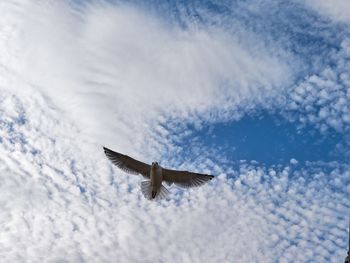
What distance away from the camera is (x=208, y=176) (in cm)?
2259

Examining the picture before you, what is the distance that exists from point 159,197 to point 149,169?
1570 mm

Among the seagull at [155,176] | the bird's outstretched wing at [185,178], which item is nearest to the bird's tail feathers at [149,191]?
the seagull at [155,176]

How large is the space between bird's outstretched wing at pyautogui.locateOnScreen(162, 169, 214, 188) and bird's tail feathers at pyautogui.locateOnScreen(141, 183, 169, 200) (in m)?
0.72

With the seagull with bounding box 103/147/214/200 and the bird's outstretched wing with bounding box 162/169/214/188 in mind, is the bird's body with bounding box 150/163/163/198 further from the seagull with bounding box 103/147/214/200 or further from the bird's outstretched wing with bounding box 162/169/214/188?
the bird's outstretched wing with bounding box 162/169/214/188

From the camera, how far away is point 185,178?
22.3 meters

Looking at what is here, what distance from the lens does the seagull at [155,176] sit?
68.7 feet

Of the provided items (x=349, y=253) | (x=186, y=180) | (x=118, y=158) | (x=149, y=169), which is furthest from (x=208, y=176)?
(x=349, y=253)

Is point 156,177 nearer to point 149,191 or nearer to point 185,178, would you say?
point 149,191

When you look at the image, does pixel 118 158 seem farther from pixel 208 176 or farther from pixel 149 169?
pixel 208 176

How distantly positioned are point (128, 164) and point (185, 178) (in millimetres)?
2814

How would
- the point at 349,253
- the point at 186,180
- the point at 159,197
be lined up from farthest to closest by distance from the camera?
the point at 186,180 → the point at 159,197 → the point at 349,253

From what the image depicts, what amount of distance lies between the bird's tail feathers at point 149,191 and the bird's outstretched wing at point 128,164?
74 centimetres

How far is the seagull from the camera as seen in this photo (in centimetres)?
2095

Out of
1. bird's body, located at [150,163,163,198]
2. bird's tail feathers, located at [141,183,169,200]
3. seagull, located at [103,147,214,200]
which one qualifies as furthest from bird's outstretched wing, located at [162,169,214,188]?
bird's tail feathers, located at [141,183,169,200]
